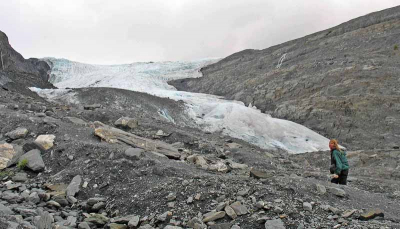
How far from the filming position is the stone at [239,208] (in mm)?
4507

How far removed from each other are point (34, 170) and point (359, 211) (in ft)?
19.1

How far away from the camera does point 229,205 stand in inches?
184

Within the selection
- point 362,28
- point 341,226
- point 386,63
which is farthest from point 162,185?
point 362,28

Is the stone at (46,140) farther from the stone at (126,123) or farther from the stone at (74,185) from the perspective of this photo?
the stone at (126,123)

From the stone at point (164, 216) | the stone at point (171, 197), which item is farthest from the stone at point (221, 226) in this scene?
the stone at point (171, 197)

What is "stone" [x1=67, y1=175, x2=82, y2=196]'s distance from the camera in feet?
18.8

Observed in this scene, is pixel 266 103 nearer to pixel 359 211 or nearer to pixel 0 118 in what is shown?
pixel 0 118

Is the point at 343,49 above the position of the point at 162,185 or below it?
above

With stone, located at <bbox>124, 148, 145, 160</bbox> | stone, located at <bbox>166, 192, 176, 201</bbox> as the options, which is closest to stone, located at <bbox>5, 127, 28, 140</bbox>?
stone, located at <bbox>124, 148, 145, 160</bbox>

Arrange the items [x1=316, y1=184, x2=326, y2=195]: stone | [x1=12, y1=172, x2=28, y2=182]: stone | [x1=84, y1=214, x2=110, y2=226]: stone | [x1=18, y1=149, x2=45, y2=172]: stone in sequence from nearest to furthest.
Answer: [x1=84, y1=214, x2=110, y2=226]: stone, [x1=316, y1=184, x2=326, y2=195]: stone, [x1=12, y1=172, x2=28, y2=182]: stone, [x1=18, y1=149, x2=45, y2=172]: stone

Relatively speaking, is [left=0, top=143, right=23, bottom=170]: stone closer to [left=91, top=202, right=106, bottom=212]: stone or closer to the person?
[left=91, top=202, right=106, bottom=212]: stone

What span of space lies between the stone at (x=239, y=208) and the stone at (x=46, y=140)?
187 inches

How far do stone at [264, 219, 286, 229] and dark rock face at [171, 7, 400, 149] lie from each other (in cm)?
1560

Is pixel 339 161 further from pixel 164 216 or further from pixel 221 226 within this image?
pixel 164 216
